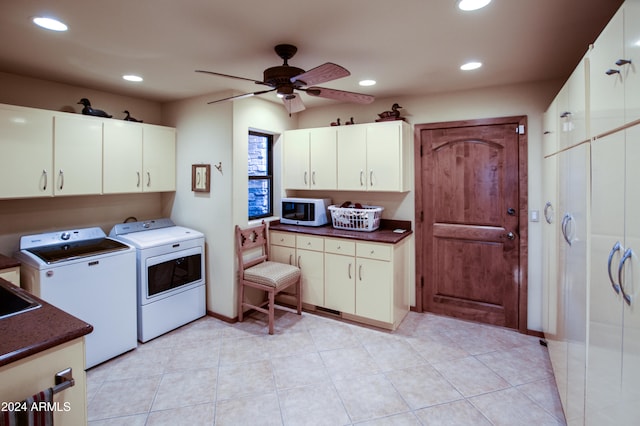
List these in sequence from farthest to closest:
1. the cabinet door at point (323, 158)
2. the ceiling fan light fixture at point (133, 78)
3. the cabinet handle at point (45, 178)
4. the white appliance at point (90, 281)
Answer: the cabinet door at point (323, 158) < the ceiling fan light fixture at point (133, 78) < the cabinet handle at point (45, 178) < the white appliance at point (90, 281)

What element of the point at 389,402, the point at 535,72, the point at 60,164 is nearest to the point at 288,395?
the point at 389,402

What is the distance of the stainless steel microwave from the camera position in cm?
398

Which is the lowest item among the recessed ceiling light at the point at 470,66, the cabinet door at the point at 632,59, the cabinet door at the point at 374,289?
the cabinet door at the point at 374,289

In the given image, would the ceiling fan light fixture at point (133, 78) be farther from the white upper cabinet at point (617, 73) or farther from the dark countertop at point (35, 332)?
the white upper cabinet at point (617, 73)

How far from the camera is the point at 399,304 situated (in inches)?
137

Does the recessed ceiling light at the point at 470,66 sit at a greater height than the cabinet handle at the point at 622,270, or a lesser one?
greater

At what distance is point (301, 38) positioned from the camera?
2.19 metres

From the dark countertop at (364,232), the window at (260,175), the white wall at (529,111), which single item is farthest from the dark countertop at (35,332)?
the white wall at (529,111)

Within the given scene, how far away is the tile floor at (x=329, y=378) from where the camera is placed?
2152 millimetres

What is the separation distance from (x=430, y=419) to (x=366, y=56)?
2539mm

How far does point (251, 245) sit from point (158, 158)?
1406mm

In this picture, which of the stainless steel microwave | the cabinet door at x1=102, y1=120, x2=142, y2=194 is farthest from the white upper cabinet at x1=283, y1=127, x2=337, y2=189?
the cabinet door at x1=102, y1=120, x2=142, y2=194

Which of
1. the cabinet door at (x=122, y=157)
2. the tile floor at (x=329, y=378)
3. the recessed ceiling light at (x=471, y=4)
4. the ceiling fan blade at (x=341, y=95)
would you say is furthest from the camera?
the cabinet door at (x=122, y=157)

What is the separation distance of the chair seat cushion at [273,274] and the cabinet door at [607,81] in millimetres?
2736
